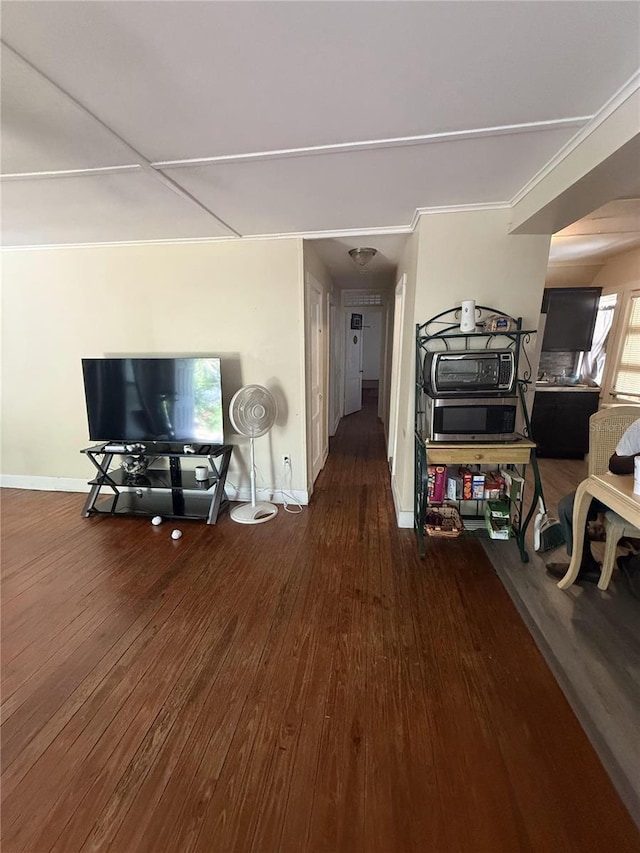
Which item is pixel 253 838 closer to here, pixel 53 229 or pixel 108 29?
pixel 108 29

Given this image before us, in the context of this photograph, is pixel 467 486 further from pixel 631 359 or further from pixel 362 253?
pixel 631 359

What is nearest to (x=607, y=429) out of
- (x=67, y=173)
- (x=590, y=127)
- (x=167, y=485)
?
(x=590, y=127)

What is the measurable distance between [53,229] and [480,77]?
3.10 metres

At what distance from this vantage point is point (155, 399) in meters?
2.95

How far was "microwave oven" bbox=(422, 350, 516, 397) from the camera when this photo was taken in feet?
6.88

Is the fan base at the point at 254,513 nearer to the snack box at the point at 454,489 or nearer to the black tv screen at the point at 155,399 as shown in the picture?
the black tv screen at the point at 155,399

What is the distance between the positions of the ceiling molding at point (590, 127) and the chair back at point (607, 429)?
4.79ft

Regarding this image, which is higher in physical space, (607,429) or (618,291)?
(618,291)

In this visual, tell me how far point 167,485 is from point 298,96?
2.81m

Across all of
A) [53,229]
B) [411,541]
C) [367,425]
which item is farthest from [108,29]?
[367,425]

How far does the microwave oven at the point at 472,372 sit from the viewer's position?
2098 mm

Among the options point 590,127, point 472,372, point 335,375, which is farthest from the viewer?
point 335,375

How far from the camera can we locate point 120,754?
1.27 meters

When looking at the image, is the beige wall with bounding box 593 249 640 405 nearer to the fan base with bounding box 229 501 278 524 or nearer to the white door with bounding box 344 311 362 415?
the white door with bounding box 344 311 362 415
